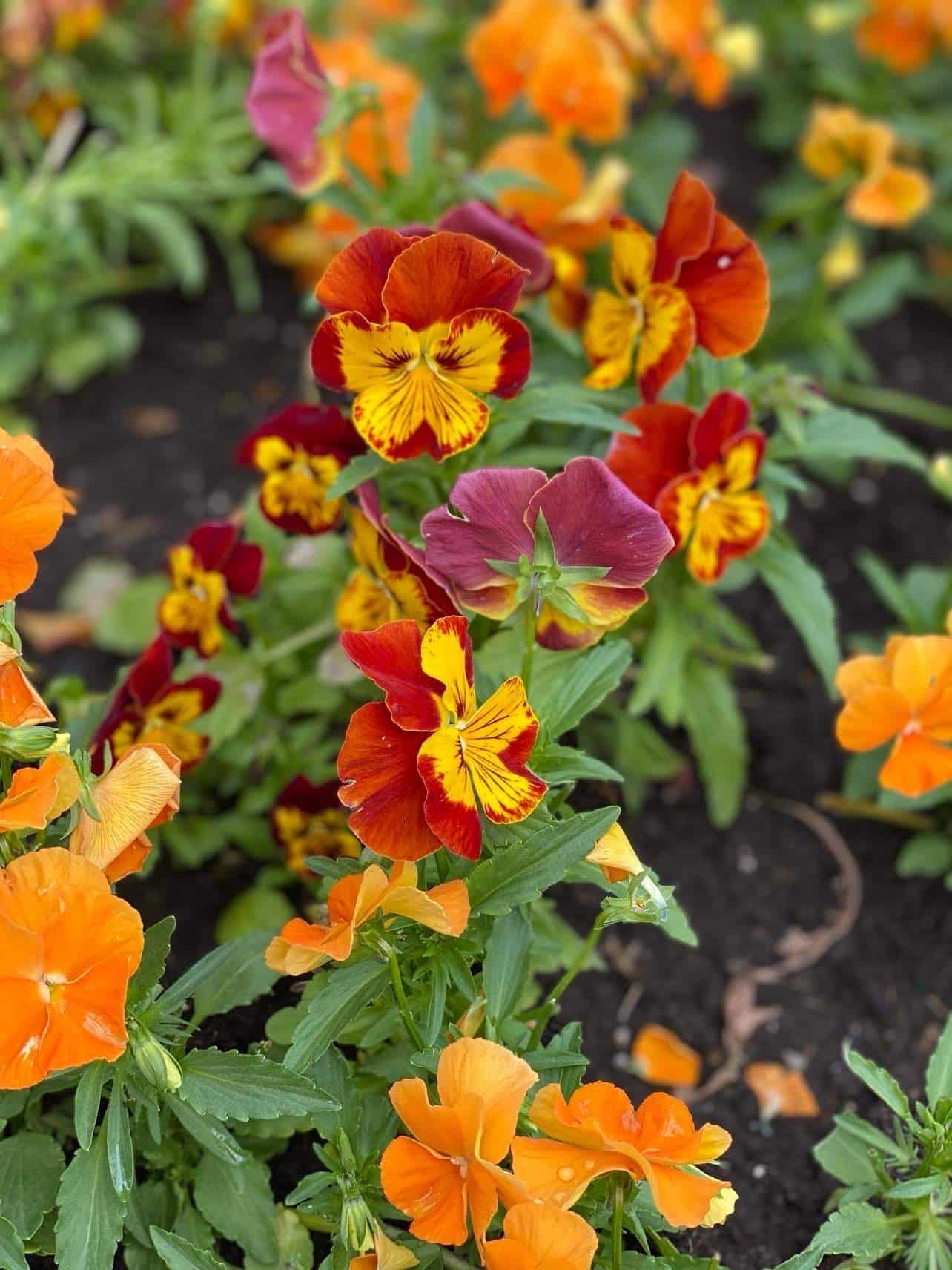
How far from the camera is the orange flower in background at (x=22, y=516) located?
1506mm

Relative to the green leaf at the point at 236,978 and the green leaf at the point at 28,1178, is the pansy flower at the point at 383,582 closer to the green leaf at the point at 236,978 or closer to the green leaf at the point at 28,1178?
the green leaf at the point at 236,978

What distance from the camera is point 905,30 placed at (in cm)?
335

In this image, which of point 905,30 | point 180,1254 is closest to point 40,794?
point 180,1254

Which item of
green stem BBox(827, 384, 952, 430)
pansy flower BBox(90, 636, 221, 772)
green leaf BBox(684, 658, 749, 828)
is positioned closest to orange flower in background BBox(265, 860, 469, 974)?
pansy flower BBox(90, 636, 221, 772)

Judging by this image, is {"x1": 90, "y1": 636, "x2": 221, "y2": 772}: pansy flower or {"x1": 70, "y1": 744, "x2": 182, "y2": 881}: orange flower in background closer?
{"x1": 70, "y1": 744, "x2": 182, "y2": 881}: orange flower in background

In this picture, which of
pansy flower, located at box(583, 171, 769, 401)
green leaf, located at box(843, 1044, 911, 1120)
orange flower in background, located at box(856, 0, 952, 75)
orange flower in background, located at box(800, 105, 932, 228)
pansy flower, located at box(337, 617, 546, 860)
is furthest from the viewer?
orange flower in background, located at box(856, 0, 952, 75)

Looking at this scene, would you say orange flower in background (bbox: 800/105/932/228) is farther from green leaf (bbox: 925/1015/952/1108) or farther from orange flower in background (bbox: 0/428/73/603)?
orange flower in background (bbox: 0/428/73/603)

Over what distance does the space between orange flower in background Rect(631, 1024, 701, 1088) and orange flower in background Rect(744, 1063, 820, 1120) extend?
0.08 metres

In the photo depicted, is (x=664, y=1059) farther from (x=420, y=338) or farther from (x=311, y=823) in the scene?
(x=420, y=338)

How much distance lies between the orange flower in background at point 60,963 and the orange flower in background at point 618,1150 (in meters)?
0.41

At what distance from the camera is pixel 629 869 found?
1.53 metres

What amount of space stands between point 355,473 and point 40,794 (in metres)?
0.57

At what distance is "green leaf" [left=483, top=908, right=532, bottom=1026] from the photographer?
5.15 feet

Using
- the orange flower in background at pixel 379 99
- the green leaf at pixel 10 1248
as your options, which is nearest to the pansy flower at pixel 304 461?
the green leaf at pixel 10 1248
